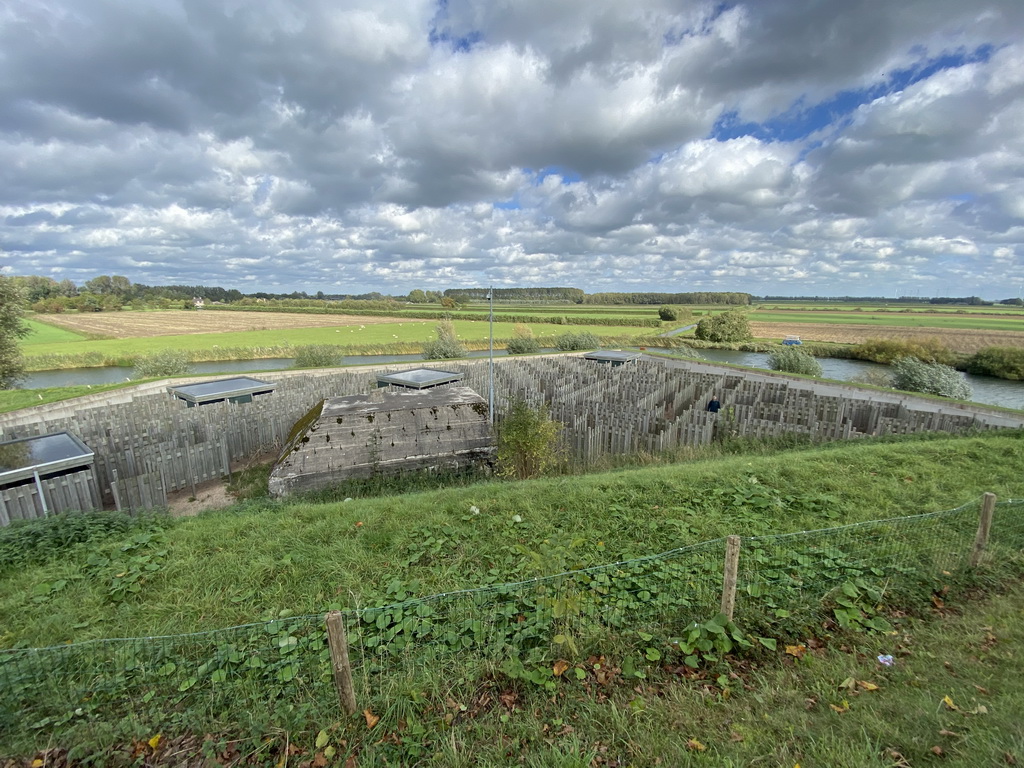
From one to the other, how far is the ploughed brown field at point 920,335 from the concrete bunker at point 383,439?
47.0 m

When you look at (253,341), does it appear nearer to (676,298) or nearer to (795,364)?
(795,364)

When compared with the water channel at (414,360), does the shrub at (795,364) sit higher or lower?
higher

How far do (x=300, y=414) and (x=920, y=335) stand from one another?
6152 centimetres

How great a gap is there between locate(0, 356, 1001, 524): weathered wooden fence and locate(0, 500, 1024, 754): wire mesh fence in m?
5.48

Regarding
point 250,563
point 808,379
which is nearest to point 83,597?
point 250,563

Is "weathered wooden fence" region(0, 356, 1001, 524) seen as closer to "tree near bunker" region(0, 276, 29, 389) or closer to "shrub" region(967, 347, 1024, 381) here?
"tree near bunker" region(0, 276, 29, 389)

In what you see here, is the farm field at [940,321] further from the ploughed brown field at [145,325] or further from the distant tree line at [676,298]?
the ploughed brown field at [145,325]

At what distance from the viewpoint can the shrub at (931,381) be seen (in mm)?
19375

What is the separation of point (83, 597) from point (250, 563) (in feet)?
4.56

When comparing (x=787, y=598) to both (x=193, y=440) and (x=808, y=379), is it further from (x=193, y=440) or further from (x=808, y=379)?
(x=808, y=379)

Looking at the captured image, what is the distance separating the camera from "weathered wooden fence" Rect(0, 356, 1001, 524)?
29.1 ft

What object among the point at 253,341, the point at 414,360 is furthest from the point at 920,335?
the point at 253,341

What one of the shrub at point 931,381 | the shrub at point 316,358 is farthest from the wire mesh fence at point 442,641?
the shrub at point 316,358

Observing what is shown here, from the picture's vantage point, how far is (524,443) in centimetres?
941
